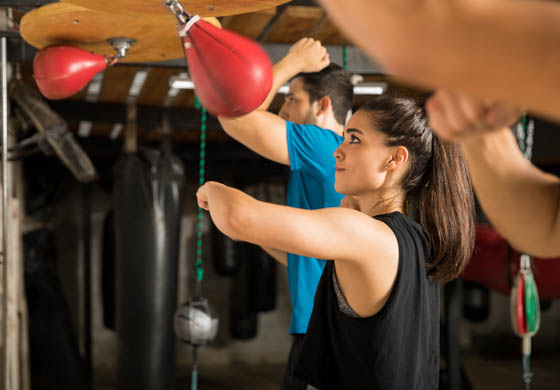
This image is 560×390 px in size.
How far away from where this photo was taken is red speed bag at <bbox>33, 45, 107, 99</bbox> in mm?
1814

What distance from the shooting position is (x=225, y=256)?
6785 mm

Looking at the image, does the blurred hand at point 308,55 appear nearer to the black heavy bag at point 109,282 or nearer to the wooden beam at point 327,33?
the wooden beam at point 327,33

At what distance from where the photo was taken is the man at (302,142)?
180 centimetres

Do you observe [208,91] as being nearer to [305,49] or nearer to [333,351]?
[333,351]

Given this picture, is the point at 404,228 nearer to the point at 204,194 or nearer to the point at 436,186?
the point at 436,186

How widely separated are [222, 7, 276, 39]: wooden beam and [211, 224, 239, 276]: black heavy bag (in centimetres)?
398

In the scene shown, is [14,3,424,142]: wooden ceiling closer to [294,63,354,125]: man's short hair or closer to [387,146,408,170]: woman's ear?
[294,63,354,125]: man's short hair

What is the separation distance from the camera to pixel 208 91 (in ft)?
3.46

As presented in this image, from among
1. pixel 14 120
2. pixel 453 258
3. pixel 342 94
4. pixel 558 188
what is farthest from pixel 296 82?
pixel 14 120

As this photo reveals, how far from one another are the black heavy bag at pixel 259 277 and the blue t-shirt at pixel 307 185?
5027 mm

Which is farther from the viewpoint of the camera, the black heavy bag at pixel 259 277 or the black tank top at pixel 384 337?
the black heavy bag at pixel 259 277

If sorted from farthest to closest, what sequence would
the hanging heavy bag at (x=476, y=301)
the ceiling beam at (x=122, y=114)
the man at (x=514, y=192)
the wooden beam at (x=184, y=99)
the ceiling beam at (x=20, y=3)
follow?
the hanging heavy bag at (x=476, y=301) → the ceiling beam at (x=122, y=114) → the wooden beam at (x=184, y=99) → the ceiling beam at (x=20, y=3) → the man at (x=514, y=192)

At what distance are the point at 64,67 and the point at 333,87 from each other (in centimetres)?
86

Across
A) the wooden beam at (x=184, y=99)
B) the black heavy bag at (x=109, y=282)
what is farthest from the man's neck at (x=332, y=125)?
the black heavy bag at (x=109, y=282)
